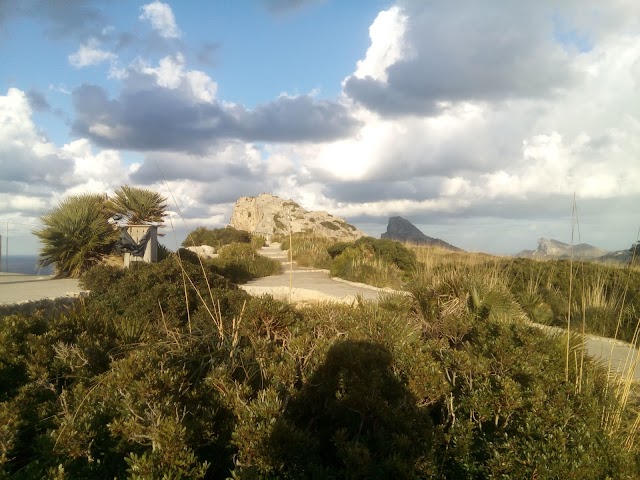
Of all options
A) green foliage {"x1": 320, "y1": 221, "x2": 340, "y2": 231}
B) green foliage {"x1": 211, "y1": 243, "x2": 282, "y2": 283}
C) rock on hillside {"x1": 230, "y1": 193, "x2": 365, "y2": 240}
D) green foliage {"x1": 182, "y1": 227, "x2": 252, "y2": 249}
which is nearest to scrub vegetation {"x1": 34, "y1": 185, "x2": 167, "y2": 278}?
green foliage {"x1": 211, "y1": 243, "x2": 282, "y2": 283}

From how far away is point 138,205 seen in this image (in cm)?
1472

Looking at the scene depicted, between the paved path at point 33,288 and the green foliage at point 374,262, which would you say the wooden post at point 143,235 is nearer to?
the paved path at point 33,288

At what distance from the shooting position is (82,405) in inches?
121

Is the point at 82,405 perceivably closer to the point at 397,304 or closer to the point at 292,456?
the point at 292,456

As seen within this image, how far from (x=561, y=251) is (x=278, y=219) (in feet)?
157

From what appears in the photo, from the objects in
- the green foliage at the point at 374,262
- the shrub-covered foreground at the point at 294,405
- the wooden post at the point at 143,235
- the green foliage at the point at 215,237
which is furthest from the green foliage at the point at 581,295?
the green foliage at the point at 215,237

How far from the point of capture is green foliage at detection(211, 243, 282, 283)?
14.9 meters

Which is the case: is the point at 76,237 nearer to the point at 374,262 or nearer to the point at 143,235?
the point at 143,235

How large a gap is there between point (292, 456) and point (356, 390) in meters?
0.69

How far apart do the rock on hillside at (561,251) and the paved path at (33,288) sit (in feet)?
25.4

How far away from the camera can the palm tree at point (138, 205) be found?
14.5 meters

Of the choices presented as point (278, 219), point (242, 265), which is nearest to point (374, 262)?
point (242, 265)

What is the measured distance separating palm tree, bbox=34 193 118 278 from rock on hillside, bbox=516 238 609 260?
10.6 meters

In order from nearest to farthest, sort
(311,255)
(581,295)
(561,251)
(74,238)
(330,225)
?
1. (561,251)
2. (581,295)
3. (74,238)
4. (311,255)
5. (330,225)
